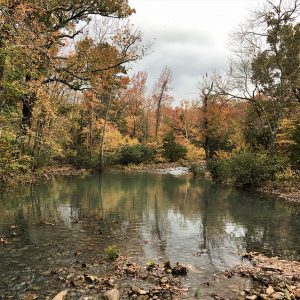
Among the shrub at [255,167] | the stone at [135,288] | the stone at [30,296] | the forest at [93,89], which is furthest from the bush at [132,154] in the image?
the stone at [30,296]

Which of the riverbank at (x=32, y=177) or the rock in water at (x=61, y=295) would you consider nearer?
the rock in water at (x=61, y=295)

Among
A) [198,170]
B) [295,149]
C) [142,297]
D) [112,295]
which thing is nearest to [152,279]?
[142,297]

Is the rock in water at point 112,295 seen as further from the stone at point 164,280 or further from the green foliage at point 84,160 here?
the green foliage at point 84,160

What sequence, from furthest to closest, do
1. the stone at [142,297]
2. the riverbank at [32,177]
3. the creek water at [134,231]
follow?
the riverbank at [32,177], the creek water at [134,231], the stone at [142,297]

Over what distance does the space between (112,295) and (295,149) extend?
17457 millimetres

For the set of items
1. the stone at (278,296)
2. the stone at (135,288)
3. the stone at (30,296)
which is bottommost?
the stone at (30,296)

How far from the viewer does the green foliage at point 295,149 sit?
19.7 metres

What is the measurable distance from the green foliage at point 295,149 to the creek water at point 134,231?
12.6 feet

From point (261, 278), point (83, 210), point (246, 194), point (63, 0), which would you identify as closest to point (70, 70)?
point (63, 0)

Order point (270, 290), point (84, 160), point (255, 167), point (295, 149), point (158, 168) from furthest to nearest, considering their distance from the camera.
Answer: point (158, 168) < point (84, 160) < point (295, 149) < point (255, 167) < point (270, 290)

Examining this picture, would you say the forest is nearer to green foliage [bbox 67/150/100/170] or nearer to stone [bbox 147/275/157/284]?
green foliage [bbox 67/150/100/170]

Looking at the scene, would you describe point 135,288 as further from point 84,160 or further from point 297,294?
point 84,160

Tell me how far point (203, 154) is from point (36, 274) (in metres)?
43.6

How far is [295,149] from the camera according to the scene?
66.4 feet
